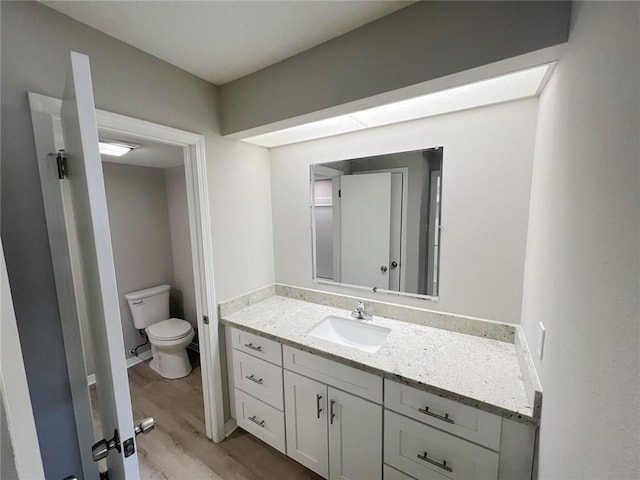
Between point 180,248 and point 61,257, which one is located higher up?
point 61,257

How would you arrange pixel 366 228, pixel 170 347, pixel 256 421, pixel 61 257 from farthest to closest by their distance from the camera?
pixel 170 347, pixel 366 228, pixel 256 421, pixel 61 257

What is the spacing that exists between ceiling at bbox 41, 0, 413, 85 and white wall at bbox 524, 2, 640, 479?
759mm

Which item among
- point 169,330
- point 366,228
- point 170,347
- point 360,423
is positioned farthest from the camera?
point 169,330

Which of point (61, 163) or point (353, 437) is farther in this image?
point (353, 437)

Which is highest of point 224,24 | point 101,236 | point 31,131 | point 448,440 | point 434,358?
point 224,24

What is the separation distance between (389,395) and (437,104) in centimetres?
144

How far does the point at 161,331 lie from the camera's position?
2570 mm

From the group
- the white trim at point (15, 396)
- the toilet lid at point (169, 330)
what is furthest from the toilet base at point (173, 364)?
the white trim at point (15, 396)

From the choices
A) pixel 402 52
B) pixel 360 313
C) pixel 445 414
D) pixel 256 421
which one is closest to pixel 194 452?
pixel 256 421

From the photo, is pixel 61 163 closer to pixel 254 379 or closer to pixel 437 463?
pixel 254 379

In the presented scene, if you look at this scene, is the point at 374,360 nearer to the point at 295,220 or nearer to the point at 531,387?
the point at 531,387

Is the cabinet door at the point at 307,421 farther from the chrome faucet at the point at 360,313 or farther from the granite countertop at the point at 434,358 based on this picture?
the chrome faucet at the point at 360,313

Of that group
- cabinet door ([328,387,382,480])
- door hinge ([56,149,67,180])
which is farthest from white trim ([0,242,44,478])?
cabinet door ([328,387,382,480])

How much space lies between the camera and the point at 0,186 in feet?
3.09
